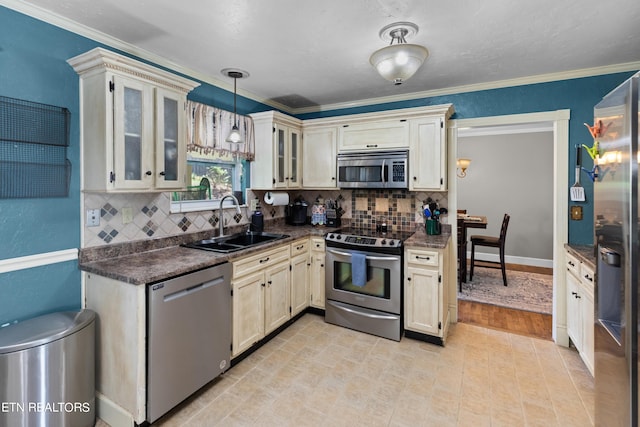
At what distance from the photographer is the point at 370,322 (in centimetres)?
311

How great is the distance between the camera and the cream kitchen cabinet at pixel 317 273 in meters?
3.45

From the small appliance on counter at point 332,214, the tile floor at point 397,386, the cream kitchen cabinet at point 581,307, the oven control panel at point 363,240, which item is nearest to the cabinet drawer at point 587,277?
the cream kitchen cabinet at point 581,307

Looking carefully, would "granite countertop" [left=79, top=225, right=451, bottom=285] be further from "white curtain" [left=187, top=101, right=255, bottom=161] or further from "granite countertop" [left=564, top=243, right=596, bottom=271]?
"granite countertop" [left=564, top=243, right=596, bottom=271]

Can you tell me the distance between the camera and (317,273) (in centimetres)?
349

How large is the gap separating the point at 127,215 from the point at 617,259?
9.58 feet

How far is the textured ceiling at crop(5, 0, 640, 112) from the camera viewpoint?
188 centimetres

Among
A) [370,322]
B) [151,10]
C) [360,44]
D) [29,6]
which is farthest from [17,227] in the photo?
[370,322]

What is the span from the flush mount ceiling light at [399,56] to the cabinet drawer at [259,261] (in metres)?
1.73

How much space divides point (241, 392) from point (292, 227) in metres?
1.98

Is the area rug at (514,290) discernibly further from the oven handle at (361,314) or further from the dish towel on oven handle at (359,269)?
the dish towel on oven handle at (359,269)

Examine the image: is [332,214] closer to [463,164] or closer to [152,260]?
[152,260]

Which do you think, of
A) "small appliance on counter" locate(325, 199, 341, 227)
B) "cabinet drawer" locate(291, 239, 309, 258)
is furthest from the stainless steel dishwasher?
"small appliance on counter" locate(325, 199, 341, 227)

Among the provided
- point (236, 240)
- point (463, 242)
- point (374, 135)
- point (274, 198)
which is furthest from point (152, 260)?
point (463, 242)

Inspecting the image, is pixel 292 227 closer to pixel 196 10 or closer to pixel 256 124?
pixel 256 124
